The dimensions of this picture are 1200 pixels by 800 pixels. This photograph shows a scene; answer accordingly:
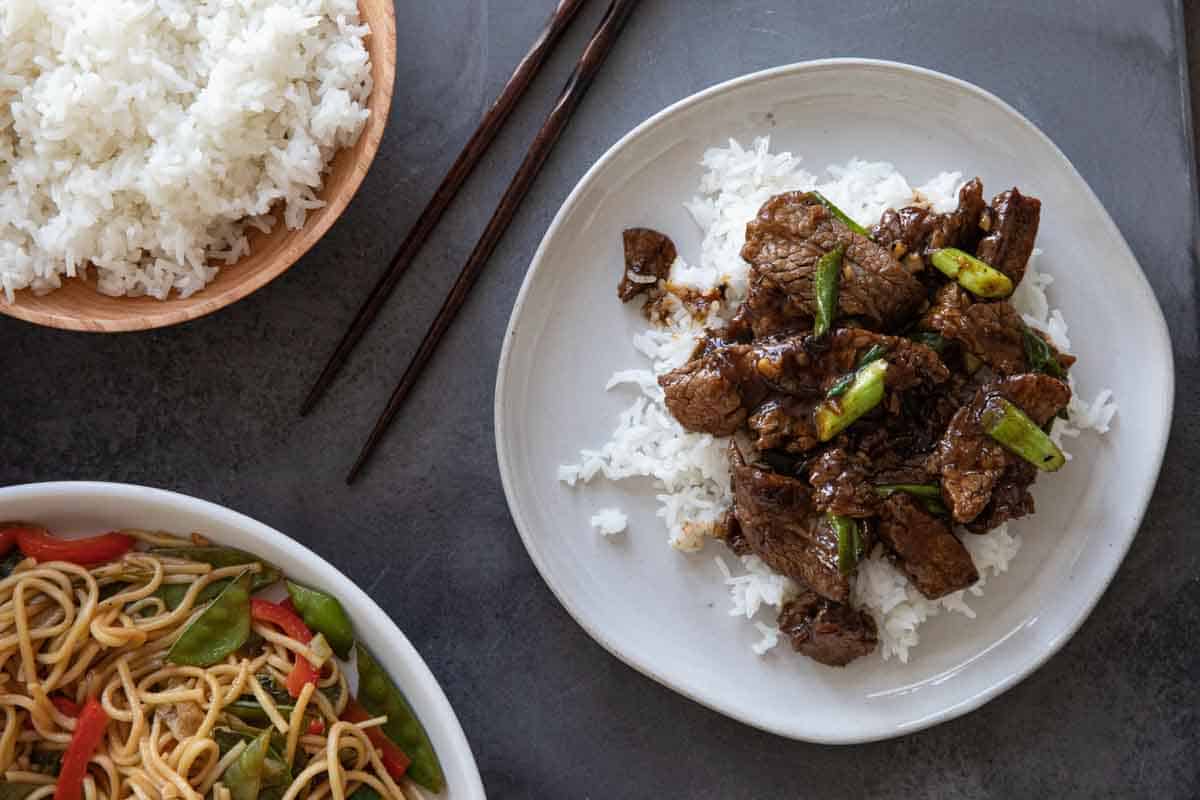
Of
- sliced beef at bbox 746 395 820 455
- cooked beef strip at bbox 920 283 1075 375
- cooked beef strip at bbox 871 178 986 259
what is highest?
cooked beef strip at bbox 871 178 986 259

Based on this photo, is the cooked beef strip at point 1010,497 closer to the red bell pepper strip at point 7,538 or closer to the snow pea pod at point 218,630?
the snow pea pod at point 218,630

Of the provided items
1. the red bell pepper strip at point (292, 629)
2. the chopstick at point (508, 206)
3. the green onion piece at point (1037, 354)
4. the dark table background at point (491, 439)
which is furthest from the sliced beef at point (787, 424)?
the red bell pepper strip at point (292, 629)

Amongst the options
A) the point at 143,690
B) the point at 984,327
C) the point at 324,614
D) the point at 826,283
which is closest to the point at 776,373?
the point at 826,283

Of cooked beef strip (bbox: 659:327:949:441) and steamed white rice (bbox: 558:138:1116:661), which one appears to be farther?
steamed white rice (bbox: 558:138:1116:661)

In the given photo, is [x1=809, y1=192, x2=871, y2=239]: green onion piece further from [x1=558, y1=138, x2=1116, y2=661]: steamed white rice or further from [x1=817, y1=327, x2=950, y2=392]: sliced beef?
[x1=817, y1=327, x2=950, y2=392]: sliced beef

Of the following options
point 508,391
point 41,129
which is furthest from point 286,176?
point 508,391

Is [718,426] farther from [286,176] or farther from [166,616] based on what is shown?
[166,616]

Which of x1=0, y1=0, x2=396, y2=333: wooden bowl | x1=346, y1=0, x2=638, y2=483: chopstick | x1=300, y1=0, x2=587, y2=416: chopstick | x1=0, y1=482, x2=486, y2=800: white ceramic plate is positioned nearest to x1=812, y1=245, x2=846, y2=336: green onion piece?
x1=346, y1=0, x2=638, y2=483: chopstick
